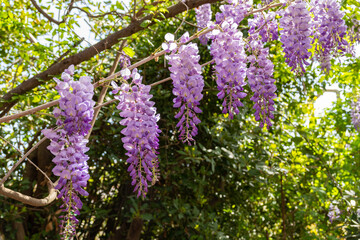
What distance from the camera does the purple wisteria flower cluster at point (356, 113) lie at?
473 cm

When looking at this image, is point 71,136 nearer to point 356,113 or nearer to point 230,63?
point 230,63

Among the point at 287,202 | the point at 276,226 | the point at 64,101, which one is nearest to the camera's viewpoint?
the point at 64,101

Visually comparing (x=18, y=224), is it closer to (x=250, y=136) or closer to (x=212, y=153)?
(x=212, y=153)

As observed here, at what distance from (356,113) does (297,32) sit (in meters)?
3.16

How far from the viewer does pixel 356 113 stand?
4789 millimetres

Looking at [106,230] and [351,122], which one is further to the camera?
[351,122]

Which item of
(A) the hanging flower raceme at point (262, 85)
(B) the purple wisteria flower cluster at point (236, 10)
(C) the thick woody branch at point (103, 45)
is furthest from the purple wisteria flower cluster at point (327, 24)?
(C) the thick woody branch at point (103, 45)

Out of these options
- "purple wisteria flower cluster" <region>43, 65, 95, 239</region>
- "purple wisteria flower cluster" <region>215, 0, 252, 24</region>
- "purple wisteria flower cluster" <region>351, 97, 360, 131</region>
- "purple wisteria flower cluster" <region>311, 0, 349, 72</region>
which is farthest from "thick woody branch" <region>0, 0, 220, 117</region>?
"purple wisteria flower cluster" <region>351, 97, 360, 131</region>

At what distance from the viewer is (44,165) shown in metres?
3.72

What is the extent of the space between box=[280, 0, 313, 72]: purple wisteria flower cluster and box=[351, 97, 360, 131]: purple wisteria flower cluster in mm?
3052

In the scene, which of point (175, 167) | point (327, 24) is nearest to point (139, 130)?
point (327, 24)

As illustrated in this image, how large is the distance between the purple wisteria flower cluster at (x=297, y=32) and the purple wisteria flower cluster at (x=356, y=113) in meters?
3.05

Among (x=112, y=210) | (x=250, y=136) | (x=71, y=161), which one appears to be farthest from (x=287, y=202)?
(x=71, y=161)

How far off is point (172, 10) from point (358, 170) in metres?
2.79
